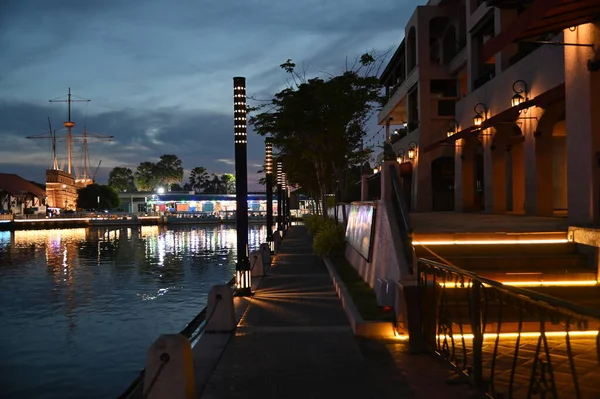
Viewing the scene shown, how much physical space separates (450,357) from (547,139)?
11237 mm

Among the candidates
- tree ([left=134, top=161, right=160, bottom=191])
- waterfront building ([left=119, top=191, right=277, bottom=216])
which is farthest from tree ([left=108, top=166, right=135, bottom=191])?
waterfront building ([left=119, top=191, right=277, bottom=216])

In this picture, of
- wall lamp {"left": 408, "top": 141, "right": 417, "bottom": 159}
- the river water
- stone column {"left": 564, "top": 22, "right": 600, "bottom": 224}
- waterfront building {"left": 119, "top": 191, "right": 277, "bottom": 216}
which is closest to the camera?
the river water

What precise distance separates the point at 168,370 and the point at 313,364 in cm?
236

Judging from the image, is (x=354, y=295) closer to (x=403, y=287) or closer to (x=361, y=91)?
(x=403, y=287)

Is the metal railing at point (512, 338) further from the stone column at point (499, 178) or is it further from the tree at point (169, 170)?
the tree at point (169, 170)

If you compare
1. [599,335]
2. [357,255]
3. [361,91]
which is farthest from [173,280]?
[599,335]

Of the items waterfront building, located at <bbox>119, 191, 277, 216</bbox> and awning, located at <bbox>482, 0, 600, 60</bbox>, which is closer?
awning, located at <bbox>482, 0, 600, 60</bbox>

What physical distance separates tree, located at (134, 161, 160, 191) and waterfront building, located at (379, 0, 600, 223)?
143 meters

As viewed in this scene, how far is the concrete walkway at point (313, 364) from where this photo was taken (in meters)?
6.28

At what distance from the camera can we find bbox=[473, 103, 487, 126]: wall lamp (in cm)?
2027

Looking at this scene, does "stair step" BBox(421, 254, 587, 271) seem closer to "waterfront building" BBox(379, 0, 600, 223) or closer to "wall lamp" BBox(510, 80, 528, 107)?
"waterfront building" BBox(379, 0, 600, 223)

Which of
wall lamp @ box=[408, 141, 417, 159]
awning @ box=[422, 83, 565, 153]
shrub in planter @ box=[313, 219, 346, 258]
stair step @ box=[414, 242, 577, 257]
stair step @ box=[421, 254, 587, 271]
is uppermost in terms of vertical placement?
wall lamp @ box=[408, 141, 417, 159]

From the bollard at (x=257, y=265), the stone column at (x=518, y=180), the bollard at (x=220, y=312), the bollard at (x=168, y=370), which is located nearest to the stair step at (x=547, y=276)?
the bollard at (x=220, y=312)

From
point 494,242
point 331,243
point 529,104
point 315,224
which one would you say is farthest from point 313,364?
point 315,224
